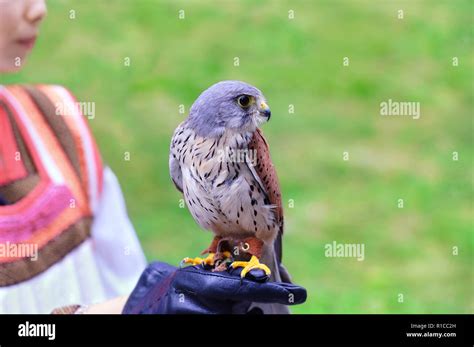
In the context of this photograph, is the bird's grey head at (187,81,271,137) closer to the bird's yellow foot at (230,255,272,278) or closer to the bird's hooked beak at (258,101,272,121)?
the bird's hooked beak at (258,101,272,121)

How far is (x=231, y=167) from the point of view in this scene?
171 cm

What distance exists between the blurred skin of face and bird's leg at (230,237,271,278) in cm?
78

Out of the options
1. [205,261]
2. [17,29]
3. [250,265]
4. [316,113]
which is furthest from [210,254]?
[316,113]

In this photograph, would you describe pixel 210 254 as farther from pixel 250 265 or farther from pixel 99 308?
pixel 99 308

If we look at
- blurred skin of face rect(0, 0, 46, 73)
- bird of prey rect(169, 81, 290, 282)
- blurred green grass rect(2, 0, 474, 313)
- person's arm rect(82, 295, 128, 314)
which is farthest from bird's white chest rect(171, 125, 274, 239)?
blurred green grass rect(2, 0, 474, 313)

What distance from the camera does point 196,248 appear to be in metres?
4.45

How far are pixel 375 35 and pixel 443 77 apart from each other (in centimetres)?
64

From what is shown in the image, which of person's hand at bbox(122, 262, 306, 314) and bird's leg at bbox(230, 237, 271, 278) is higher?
bird's leg at bbox(230, 237, 271, 278)

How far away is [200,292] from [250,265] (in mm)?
134

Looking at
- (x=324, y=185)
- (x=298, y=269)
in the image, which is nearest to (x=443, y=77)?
(x=324, y=185)

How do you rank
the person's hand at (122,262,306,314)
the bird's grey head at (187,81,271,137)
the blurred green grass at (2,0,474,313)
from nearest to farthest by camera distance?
1. the bird's grey head at (187,81,271,137)
2. the person's hand at (122,262,306,314)
3. the blurred green grass at (2,0,474,313)

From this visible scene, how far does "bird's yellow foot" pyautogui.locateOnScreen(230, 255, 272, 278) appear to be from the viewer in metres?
1.72

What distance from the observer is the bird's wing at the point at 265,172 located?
5.63ft

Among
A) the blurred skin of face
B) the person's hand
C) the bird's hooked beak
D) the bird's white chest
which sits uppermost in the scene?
the blurred skin of face
